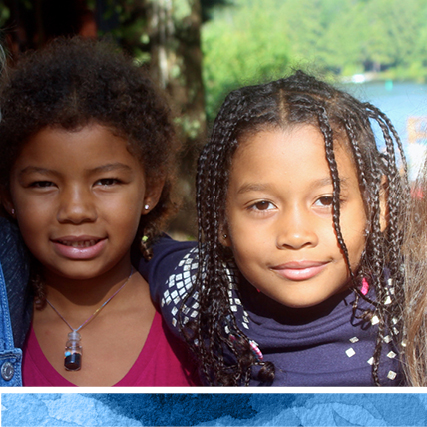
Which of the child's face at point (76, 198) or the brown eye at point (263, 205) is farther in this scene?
the child's face at point (76, 198)

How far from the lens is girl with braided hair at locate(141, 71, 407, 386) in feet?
3.33

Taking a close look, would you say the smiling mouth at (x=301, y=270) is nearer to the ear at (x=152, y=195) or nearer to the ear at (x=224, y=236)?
the ear at (x=224, y=236)

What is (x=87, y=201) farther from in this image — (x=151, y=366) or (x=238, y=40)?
(x=238, y=40)

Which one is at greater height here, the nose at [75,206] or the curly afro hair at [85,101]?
the curly afro hair at [85,101]

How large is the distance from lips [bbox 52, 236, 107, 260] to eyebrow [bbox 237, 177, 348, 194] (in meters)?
0.39

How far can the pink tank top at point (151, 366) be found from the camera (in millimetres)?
1263

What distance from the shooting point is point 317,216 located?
1.02 m

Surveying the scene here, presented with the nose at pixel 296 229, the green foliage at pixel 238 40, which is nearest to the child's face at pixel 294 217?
the nose at pixel 296 229

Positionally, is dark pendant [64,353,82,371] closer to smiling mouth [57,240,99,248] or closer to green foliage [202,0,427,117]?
smiling mouth [57,240,99,248]

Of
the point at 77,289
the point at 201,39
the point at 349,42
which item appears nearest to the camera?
the point at 77,289

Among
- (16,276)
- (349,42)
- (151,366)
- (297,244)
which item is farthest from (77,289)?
(349,42)

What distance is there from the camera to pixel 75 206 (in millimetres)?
1156

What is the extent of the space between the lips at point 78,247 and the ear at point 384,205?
637mm

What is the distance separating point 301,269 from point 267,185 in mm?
180
